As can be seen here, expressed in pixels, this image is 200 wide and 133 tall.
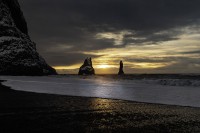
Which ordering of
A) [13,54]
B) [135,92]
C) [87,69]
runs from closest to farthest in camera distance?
[135,92], [13,54], [87,69]

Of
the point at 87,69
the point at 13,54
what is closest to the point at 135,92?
the point at 13,54

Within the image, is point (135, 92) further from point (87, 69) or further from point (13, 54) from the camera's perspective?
point (87, 69)

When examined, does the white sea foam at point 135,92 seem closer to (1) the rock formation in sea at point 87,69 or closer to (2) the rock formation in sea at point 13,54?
(2) the rock formation in sea at point 13,54

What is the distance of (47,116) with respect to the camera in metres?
8.69

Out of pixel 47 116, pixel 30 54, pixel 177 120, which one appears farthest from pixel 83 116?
pixel 30 54

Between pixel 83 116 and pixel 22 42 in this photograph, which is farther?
pixel 22 42

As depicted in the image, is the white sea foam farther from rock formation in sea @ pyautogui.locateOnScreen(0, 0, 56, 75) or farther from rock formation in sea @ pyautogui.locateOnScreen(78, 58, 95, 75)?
Result: rock formation in sea @ pyautogui.locateOnScreen(78, 58, 95, 75)

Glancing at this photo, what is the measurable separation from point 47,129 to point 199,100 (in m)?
10.1

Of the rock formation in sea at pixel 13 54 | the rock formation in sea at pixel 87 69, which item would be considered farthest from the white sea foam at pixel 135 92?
the rock formation in sea at pixel 87 69

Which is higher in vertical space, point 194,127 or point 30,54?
point 30,54

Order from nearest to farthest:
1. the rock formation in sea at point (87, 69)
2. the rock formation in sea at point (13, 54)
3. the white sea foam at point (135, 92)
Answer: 1. the white sea foam at point (135, 92)
2. the rock formation in sea at point (13, 54)
3. the rock formation in sea at point (87, 69)

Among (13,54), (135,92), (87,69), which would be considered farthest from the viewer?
(87,69)

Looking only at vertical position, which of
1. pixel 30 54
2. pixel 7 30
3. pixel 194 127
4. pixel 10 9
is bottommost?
pixel 194 127

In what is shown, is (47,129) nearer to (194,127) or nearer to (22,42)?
(194,127)
